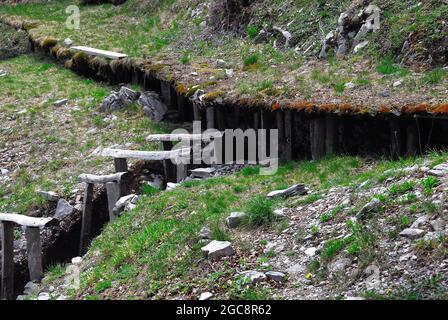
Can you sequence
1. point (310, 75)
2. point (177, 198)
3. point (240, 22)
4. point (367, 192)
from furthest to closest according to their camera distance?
point (240, 22)
point (310, 75)
point (177, 198)
point (367, 192)

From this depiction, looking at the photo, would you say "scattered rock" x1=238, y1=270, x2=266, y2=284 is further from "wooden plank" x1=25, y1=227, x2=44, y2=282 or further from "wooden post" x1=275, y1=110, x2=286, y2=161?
"wooden post" x1=275, y1=110, x2=286, y2=161

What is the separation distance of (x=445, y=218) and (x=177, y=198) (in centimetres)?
585

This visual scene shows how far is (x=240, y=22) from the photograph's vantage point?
75.0 feet

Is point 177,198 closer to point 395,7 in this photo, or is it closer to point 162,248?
point 162,248

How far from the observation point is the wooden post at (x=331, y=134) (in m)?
14.4

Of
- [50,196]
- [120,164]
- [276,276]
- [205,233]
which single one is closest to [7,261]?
[50,196]

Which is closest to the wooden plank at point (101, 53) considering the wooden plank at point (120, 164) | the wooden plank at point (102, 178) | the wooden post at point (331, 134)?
the wooden plank at point (120, 164)

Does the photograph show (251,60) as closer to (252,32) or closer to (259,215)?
(252,32)

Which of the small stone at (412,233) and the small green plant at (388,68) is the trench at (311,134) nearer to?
the small green plant at (388,68)

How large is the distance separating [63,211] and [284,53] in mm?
7141

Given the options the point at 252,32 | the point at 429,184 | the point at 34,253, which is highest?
the point at 252,32

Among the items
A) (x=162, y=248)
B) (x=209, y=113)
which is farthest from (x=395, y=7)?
(x=162, y=248)

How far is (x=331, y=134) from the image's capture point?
569 inches

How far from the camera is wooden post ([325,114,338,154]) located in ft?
47.2
